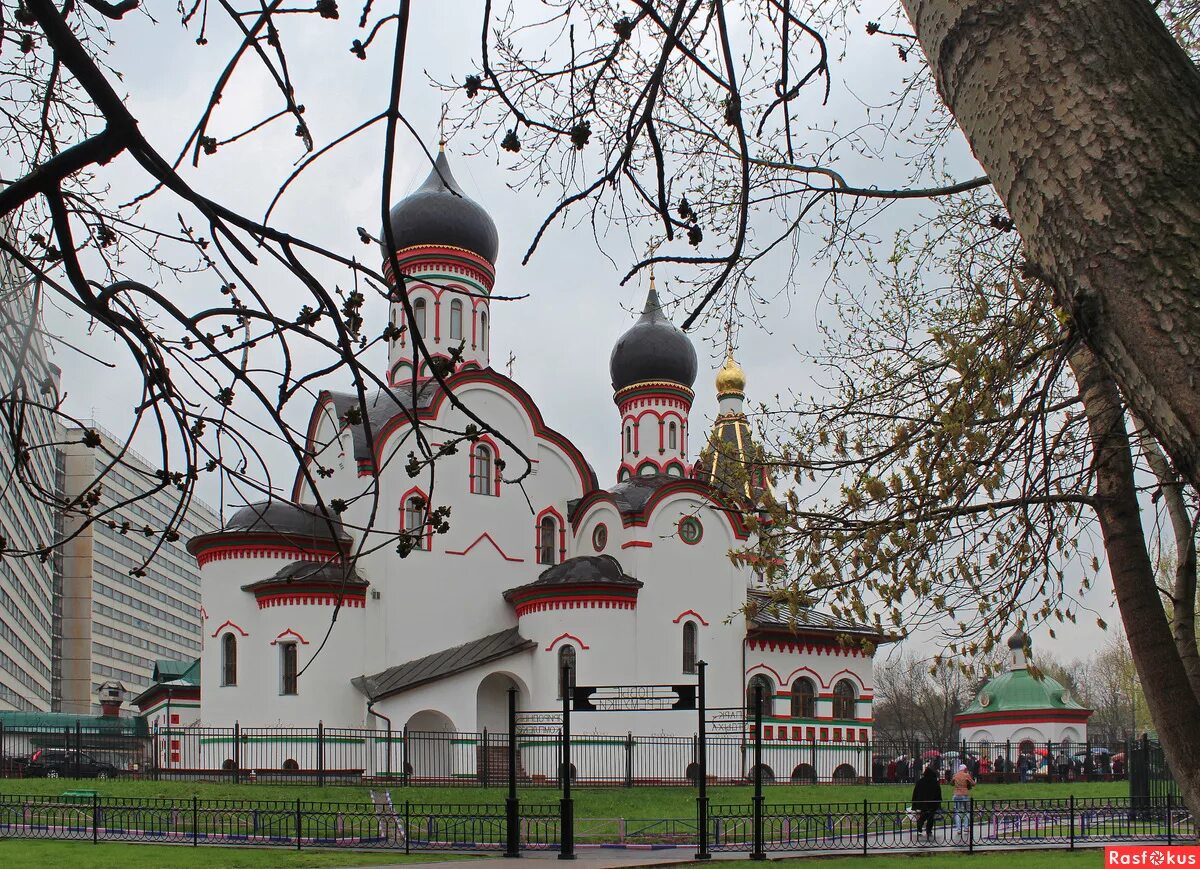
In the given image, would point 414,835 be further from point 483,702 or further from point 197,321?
point 197,321

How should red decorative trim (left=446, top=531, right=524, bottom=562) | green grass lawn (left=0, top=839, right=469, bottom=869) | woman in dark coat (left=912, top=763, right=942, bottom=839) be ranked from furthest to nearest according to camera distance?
1. red decorative trim (left=446, top=531, right=524, bottom=562)
2. woman in dark coat (left=912, top=763, right=942, bottom=839)
3. green grass lawn (left=0, top=839, right=469, bottom=869)

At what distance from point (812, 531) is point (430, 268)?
2301 centimetres

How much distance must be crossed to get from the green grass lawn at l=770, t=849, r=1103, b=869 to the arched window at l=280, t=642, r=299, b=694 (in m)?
14.3

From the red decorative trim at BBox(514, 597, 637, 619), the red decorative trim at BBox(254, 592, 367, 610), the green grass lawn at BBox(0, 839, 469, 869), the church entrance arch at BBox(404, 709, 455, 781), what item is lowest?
the church entrance arch at BBox(404, 709, 455, 781)

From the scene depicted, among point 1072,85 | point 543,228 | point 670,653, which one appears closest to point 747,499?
point 543,228

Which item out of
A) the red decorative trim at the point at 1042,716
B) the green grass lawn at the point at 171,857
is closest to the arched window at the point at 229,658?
the green grass lawn at the point at 171,857

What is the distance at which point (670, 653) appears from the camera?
26047 millimetres

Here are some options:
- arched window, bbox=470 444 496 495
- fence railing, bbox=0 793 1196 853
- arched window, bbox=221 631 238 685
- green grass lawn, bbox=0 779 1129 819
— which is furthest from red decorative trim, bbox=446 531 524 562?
fence railing, bbox=0 793 1196 853

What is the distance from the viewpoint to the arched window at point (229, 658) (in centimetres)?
2526

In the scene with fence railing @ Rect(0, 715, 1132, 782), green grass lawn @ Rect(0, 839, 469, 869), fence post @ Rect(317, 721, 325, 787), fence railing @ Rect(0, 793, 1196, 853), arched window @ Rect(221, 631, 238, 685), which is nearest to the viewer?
green grass lawn @ Rect(0, 839, 469, 869)

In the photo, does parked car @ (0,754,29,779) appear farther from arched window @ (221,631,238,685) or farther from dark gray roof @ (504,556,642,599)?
dark gray roof @ (504,556,642,599)

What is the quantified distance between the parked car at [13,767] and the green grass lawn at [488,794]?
13.1 ft

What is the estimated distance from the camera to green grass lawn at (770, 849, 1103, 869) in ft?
39.7

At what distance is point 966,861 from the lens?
12711mm
